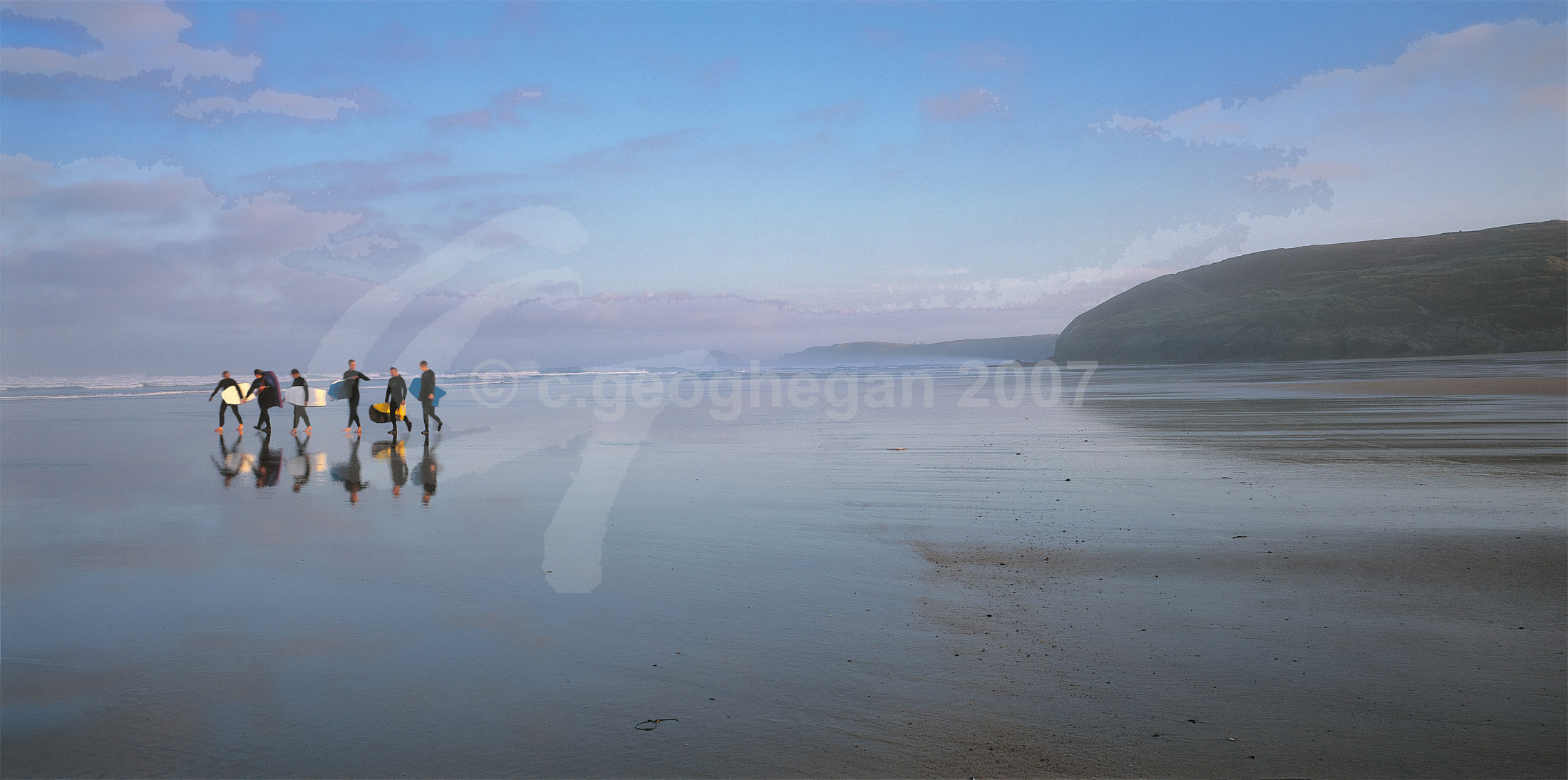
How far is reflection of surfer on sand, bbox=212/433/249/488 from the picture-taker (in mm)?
13453

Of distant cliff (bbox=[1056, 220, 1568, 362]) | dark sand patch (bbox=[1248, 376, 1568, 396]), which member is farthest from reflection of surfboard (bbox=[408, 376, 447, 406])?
distant cliff (bbox=[1056, 220, 1568, 362])

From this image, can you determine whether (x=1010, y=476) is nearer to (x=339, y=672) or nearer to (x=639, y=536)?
(x=639, y=536)

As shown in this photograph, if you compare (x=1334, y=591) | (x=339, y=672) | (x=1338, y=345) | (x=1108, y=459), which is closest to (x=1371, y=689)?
(x=1334, y=591)

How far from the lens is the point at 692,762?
11.9ft

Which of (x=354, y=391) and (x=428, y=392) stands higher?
(x=354, y=391)

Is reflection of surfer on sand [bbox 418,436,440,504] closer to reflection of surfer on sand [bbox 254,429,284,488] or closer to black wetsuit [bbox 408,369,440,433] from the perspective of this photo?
reflection of surfer on sand [bbox 254,429,284,488]

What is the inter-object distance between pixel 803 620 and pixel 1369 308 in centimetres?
11207

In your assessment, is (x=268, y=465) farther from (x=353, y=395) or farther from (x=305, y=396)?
(x=305, y=396)

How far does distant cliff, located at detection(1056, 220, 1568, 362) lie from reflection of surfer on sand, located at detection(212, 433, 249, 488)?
325ft

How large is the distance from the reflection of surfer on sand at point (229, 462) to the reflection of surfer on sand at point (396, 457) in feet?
7.35

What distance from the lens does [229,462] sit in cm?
1530

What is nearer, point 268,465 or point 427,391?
point 268,465

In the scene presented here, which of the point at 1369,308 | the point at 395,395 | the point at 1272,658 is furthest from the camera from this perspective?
the point at 1369,308

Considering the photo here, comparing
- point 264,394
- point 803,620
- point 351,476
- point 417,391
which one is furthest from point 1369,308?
point 803,620
